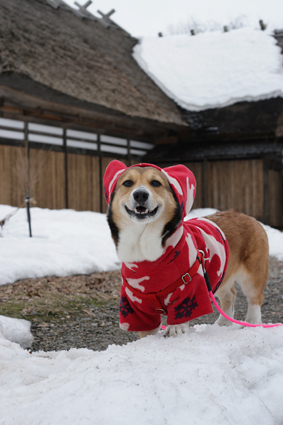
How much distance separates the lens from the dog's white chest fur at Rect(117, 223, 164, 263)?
89.0 inches

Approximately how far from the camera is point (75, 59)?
11031 millimetres

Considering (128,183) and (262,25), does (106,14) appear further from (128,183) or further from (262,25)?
(128,183)

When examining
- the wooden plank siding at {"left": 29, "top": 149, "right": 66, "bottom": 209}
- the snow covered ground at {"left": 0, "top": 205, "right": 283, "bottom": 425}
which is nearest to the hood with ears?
the snow covered ground at {"left": 0, "top": 205, "right": 283, "bottom": 425}

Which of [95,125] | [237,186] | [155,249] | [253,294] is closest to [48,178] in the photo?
[95,125]

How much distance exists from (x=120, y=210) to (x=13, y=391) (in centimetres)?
109

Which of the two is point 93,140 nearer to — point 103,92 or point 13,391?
point 103,92

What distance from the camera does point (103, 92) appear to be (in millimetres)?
10734

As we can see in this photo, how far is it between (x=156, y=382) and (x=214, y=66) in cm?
1539

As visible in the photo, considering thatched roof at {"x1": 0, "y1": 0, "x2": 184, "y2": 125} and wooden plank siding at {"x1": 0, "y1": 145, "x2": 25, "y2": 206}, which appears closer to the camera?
thatched roof at {"x1": 0, "y1": 0, "x2": 184, "y2": 125}

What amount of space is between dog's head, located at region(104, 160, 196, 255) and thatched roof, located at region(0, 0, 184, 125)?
6893 millimetres

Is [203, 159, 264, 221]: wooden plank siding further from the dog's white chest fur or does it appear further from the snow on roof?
the dog's white chest fur

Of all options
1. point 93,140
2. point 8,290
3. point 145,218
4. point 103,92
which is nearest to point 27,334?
point 8,290

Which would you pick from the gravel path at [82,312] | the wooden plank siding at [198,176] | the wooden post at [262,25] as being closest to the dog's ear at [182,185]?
the gravel path at [82,312]

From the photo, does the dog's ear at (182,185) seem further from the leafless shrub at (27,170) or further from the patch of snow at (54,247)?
the leafless shrub at (27,170)
